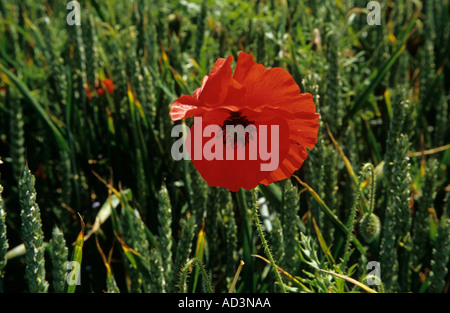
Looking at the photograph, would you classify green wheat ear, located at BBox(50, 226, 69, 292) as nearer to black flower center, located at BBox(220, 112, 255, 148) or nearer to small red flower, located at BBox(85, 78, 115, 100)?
black flower center, located at BBox(220, 112, 255, 148)

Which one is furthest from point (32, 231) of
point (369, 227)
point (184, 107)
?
point (369, 227)

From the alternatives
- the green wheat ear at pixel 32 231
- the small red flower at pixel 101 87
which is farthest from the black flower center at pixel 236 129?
the small red flower at pixel 101 87

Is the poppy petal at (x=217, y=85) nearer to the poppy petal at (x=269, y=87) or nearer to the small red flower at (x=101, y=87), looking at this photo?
the poppy petal at (x=269, y=87)

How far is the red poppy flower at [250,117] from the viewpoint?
1.82ft

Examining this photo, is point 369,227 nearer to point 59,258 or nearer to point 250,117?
point 250,117

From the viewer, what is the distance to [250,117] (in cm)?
59

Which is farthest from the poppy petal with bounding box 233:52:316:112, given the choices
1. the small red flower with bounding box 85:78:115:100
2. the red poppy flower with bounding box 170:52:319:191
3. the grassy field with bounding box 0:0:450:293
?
the small red flower with bounding box 85:78:115:100

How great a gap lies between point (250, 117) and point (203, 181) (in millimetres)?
329

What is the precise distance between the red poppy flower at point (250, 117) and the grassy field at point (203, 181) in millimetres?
55

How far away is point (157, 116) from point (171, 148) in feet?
0.45

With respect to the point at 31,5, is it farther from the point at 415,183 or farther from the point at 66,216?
the point at 415,183

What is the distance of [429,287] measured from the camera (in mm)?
876

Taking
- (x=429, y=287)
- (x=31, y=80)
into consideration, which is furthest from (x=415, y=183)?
(x=31, y=80)

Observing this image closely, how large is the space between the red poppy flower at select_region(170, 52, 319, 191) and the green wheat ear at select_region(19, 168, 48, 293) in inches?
9.9
